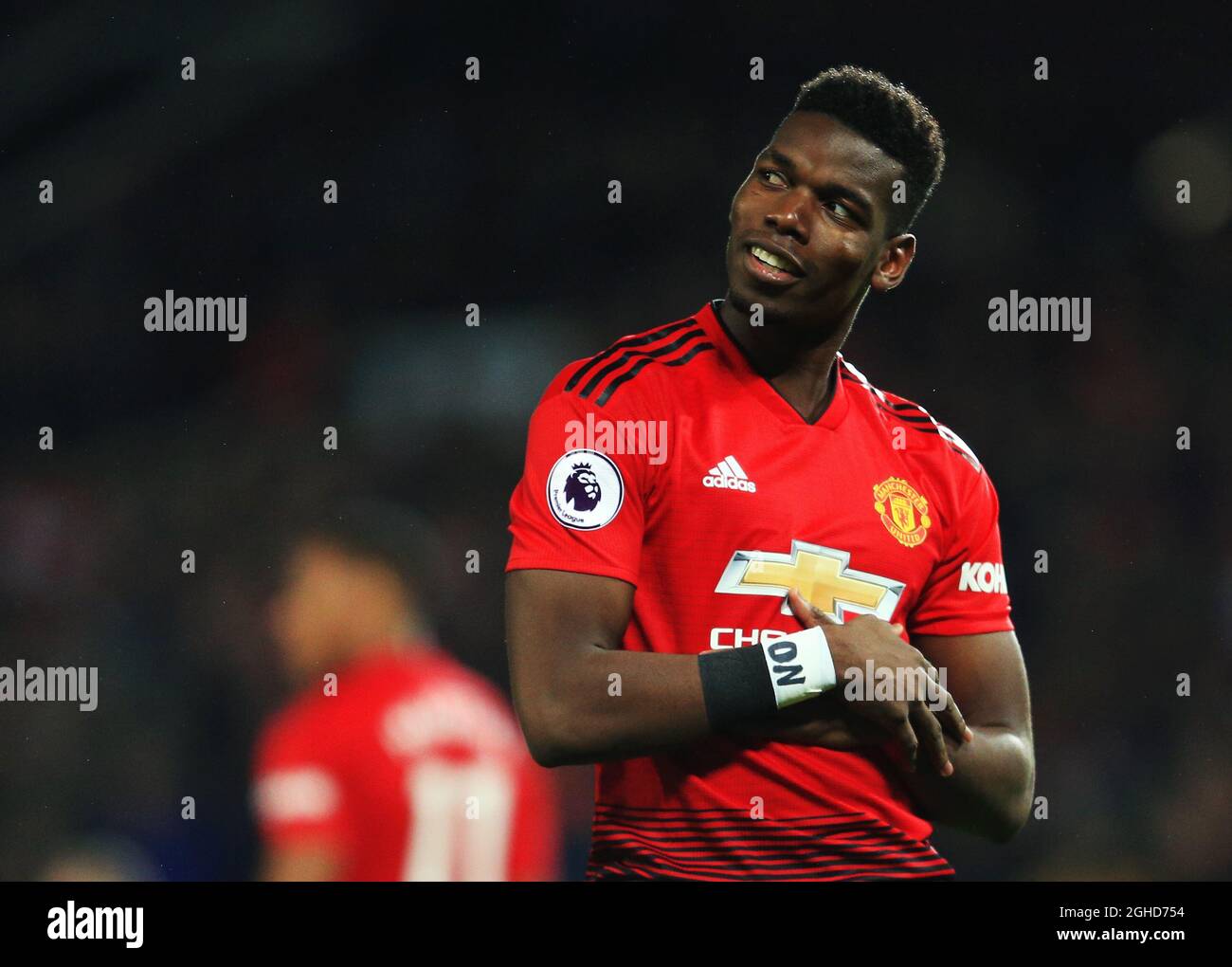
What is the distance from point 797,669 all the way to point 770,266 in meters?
0.88

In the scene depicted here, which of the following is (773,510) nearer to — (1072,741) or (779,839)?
(779,839)

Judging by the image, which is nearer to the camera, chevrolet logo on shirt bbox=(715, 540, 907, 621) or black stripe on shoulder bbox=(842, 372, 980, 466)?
chevrolet logo on shirt bbox=(715, 540, 907, 621)

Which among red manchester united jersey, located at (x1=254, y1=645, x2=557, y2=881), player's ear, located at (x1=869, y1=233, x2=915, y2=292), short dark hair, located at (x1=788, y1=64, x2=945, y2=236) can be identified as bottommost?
red manchester united jersey, located at (x1=254, y1=645, x2=557, y2=881)

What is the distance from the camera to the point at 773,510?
2875 millimetres

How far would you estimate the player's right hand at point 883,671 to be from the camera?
8.85ft

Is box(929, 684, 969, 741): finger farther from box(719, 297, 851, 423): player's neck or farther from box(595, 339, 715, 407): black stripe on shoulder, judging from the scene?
box(595, 339, 715, 407): black stripe on shoulder

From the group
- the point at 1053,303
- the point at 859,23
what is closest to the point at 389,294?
the point at 859,23

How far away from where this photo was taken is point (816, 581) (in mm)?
2914

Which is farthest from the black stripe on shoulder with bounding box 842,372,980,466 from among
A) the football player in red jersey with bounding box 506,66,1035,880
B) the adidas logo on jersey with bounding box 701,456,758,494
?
the adidas logo on jersey with bounding box 701,456,758,494

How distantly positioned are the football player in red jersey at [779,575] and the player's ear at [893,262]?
1cm

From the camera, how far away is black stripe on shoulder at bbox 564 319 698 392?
9.53 ft

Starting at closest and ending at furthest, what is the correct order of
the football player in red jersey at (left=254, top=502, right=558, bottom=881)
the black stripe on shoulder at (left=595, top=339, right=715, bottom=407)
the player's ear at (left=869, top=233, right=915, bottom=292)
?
the black stripe on shoulder at (left=595, top=339, right=715, bottom=407) < the player's ear at (left=869, top=233, right=915, bottom=292) < the football player in red jersey at (left=254, top=502, right=558, bottom=881)

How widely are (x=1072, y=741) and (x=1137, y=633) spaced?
0.59 m

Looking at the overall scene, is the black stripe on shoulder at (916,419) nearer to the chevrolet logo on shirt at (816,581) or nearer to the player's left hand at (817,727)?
the chevrolet logo on shirt at (816,581)
